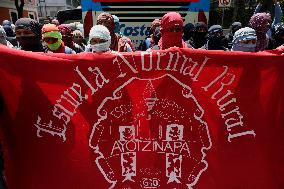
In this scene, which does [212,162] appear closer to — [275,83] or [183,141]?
[183,141]

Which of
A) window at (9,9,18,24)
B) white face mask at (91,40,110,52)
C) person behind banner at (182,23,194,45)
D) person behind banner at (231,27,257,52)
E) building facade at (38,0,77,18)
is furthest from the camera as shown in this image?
building facade at (38,0,77,18)

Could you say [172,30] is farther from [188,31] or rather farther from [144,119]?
[188,31]

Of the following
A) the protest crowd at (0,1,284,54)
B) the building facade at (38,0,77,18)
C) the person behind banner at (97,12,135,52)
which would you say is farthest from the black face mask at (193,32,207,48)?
the building facade at (38,0,77,18)

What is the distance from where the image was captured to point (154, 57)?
9.46ft

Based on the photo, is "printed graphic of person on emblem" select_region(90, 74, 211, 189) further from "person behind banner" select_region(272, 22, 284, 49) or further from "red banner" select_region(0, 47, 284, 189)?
"person behind banner" select_region(272, 22, 284, 49)

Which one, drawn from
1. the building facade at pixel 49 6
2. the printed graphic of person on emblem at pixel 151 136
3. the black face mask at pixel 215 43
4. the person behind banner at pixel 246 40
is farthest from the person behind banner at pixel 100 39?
the building facade at pixel 49 6

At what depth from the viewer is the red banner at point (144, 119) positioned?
2916 millimetres

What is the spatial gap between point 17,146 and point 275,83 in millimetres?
2129

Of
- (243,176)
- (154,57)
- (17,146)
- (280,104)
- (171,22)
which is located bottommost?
(243,176)

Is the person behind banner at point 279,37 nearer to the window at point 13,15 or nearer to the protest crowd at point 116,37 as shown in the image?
the protest crowd at point 116,37

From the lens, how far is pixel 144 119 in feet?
9.78

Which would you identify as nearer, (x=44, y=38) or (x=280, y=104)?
(x=280, y=104)

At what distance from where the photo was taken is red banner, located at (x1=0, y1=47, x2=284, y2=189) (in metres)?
2.92

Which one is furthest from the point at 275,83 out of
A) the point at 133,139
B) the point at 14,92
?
the point at 14,92
